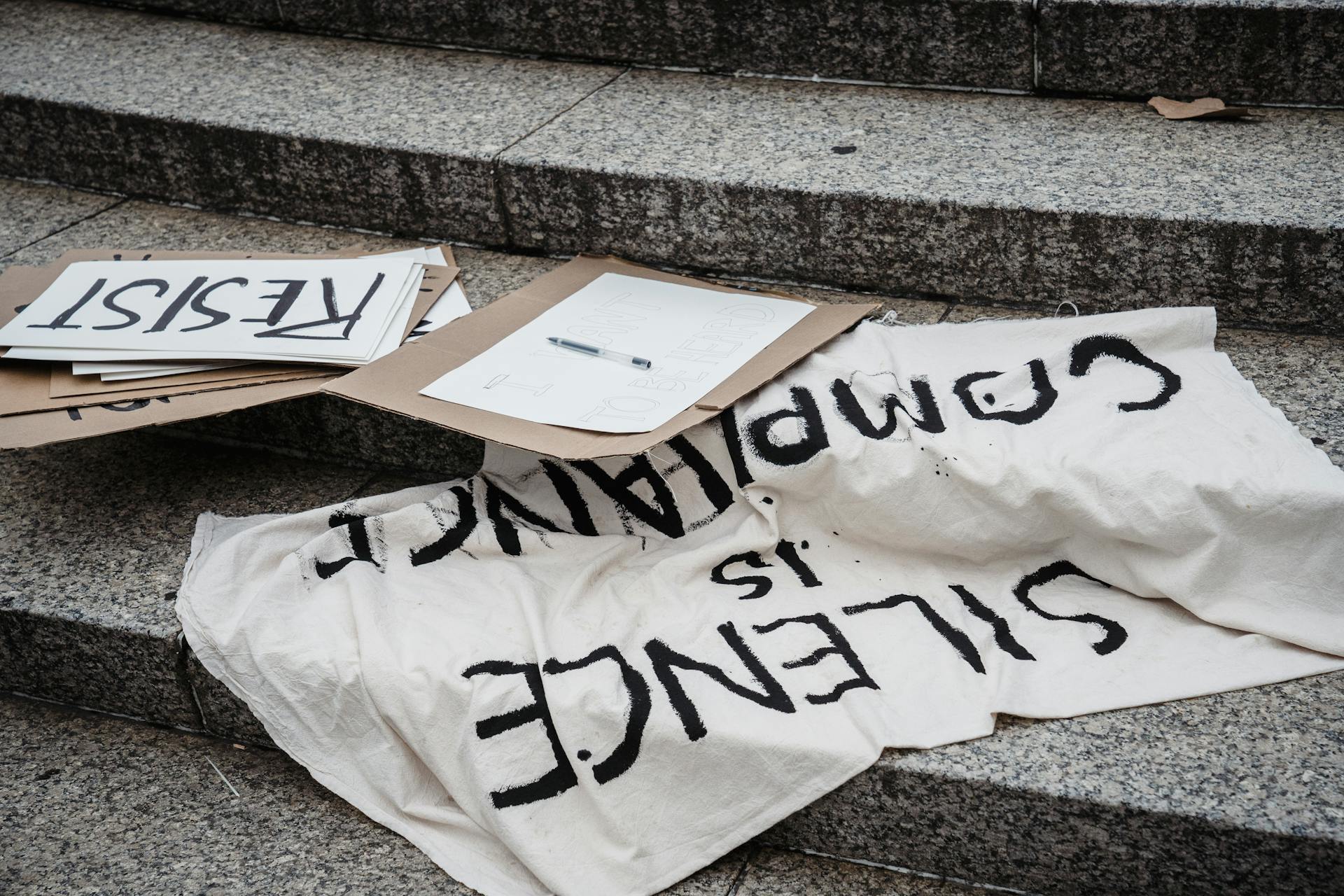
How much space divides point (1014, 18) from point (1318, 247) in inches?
30.4

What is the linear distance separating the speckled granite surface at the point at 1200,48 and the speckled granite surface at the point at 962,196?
0.06m

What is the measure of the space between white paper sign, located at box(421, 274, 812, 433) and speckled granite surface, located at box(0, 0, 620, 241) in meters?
0.47

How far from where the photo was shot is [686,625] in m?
1.63

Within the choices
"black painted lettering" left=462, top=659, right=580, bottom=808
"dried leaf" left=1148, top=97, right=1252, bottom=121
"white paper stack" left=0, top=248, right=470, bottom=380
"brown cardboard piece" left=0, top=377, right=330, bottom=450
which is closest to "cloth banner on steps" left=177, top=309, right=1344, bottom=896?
"black painted lettering" left=462, top=659, right=580, bottom=808

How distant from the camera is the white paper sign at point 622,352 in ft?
5.58

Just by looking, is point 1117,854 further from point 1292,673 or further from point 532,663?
point 532,663

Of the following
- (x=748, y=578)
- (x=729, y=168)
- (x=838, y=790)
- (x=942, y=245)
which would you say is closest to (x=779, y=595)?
(x=748, y=578)

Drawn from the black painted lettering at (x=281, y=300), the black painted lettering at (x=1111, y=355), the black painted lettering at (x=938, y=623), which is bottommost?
the black painted lettering at (x=938, y=623)

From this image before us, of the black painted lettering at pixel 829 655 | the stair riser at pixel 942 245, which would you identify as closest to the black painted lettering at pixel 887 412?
the black painted lettering at pixel 829 655

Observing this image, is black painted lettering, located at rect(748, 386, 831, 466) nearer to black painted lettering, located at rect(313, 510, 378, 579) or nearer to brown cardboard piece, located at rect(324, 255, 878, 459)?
brown cardboard piece, located at rect(324, 255, 878, 459)

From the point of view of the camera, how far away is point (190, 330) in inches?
77.5

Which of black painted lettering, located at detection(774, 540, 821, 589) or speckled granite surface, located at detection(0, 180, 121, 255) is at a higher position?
speckled granite surface, located at detection(0, 180, 121, 255)

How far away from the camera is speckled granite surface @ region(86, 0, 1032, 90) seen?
2350 mm

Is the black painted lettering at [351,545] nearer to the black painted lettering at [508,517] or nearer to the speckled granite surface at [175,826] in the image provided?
the black painted lettering at [508,517]
